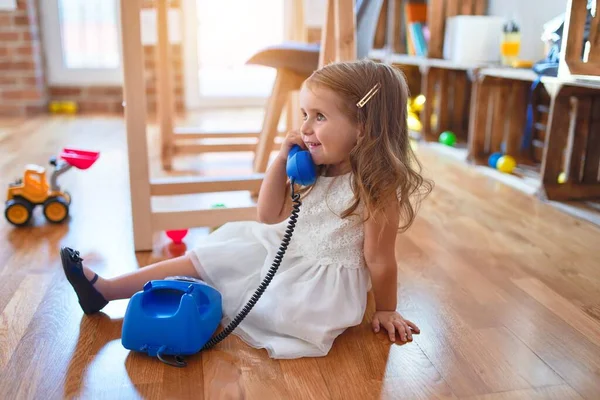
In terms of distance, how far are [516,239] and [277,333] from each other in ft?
2.70

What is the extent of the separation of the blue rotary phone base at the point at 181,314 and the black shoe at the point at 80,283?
16 centimetres

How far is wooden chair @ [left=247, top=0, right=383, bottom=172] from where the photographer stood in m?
1.41

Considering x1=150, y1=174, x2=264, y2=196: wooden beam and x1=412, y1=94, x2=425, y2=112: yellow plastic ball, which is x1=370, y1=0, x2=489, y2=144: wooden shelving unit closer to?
x1=412, y1=94, x2=425, y2=112: yellow plastic ball

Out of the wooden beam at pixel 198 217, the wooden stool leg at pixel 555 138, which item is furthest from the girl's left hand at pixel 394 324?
the wooden stool leg at pixel 555 138

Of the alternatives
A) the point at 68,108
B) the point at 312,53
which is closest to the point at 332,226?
the point at 312,53

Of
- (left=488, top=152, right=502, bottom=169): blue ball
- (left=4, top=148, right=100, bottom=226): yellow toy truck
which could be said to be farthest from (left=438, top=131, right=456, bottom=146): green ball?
(left=4, top=148, right=100, bottom=226): yellow toy truck

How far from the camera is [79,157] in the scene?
1.56m

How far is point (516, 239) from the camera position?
1.54m

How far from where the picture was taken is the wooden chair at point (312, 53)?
1.41 meters

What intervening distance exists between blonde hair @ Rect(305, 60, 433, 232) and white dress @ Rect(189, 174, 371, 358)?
7cm

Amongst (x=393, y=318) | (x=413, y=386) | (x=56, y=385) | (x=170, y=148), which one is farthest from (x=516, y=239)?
(x=170, y=148)

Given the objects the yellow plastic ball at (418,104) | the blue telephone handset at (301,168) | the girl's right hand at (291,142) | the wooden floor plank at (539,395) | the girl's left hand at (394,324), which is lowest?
the wooden floor plank at (539,395)

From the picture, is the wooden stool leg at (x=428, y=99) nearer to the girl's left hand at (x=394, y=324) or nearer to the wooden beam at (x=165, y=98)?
the wooden beam at (x=165, y=98)

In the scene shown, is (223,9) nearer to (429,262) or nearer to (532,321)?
(429,262)
